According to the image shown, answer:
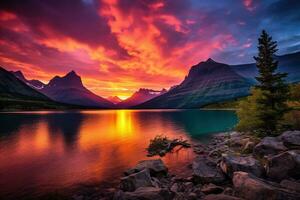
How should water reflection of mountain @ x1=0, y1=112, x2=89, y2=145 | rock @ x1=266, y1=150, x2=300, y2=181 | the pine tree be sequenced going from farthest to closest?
water reflection of mountain @ x1=0, y1=112, x2=89, y2=145 → the pine tree → rock @ x1=266, y1=150, x2=300, y2=181

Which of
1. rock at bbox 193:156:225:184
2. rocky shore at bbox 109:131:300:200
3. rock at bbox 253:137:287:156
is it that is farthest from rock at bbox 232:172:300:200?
rock at bbox 253:137:287:156

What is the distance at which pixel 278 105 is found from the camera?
107 ft

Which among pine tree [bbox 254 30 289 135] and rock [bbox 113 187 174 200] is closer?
rock [bbox 113 187 174 200]

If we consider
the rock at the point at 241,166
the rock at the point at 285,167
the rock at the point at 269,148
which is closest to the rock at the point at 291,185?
the rock at the point at 285,167

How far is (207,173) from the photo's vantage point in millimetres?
17969

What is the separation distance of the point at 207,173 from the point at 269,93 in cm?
2148

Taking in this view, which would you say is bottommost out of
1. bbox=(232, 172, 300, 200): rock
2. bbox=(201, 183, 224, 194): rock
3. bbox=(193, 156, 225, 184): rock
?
bbox=(201, 183, 224, 194): rock

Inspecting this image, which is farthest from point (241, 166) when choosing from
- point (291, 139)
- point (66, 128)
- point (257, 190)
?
point (66, 128)

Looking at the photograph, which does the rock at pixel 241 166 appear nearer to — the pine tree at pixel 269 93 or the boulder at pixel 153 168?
the boulder at pixel 153 168

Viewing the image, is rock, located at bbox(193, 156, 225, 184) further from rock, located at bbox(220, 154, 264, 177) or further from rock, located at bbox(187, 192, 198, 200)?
rock, located at bbox(187, 192, 198, 200)

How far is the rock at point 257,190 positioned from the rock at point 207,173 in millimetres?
4335

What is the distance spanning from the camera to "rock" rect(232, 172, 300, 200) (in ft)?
34.1

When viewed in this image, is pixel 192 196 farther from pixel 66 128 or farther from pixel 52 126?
pixel 52 126

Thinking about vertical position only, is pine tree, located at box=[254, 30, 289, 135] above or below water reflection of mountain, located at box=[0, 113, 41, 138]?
above
